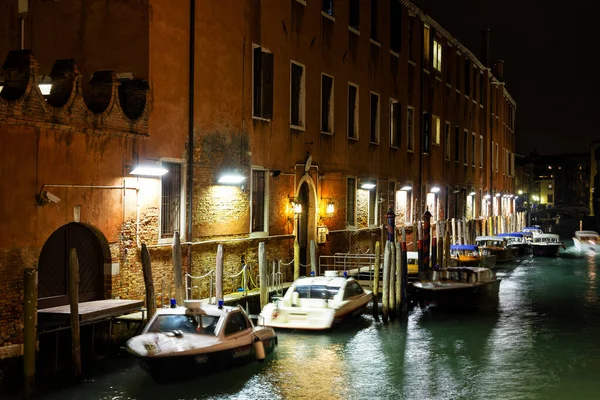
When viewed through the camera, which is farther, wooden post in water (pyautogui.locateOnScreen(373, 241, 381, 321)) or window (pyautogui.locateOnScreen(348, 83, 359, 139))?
window (pyautogui.locateOnScreen(348, 83, 359, 139))

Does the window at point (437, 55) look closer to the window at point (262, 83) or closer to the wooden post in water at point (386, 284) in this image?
the window at point (262, 83)

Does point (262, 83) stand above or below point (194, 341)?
above

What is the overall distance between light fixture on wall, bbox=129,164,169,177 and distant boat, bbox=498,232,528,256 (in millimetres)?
32852

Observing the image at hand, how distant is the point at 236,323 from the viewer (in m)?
13.7

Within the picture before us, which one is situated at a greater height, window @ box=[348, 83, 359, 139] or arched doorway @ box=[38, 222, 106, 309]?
window @ box=[348, 83, 359, 139]

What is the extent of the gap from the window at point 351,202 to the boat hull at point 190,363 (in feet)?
43.9

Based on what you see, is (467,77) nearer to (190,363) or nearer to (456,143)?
(456,143)

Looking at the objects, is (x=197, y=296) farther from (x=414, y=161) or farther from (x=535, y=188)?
(x=535, y=188)

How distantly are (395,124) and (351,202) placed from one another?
5.88 m

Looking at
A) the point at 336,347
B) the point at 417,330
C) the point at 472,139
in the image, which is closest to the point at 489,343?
the point at 417,330

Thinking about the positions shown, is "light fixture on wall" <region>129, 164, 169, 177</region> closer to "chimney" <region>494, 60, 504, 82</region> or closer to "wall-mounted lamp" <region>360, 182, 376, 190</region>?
"wall-mounted lamp" <region>360, 182, 376, 190</region>

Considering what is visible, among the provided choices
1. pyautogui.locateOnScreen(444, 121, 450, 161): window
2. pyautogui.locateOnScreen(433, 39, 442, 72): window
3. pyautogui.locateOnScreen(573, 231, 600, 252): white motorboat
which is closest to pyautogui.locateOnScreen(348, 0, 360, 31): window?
pyautogui.locateOnScreen(433, 39, 442, 72): window

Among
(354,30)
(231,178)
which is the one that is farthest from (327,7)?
(231,178)

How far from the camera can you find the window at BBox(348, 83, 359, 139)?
26753 mm
